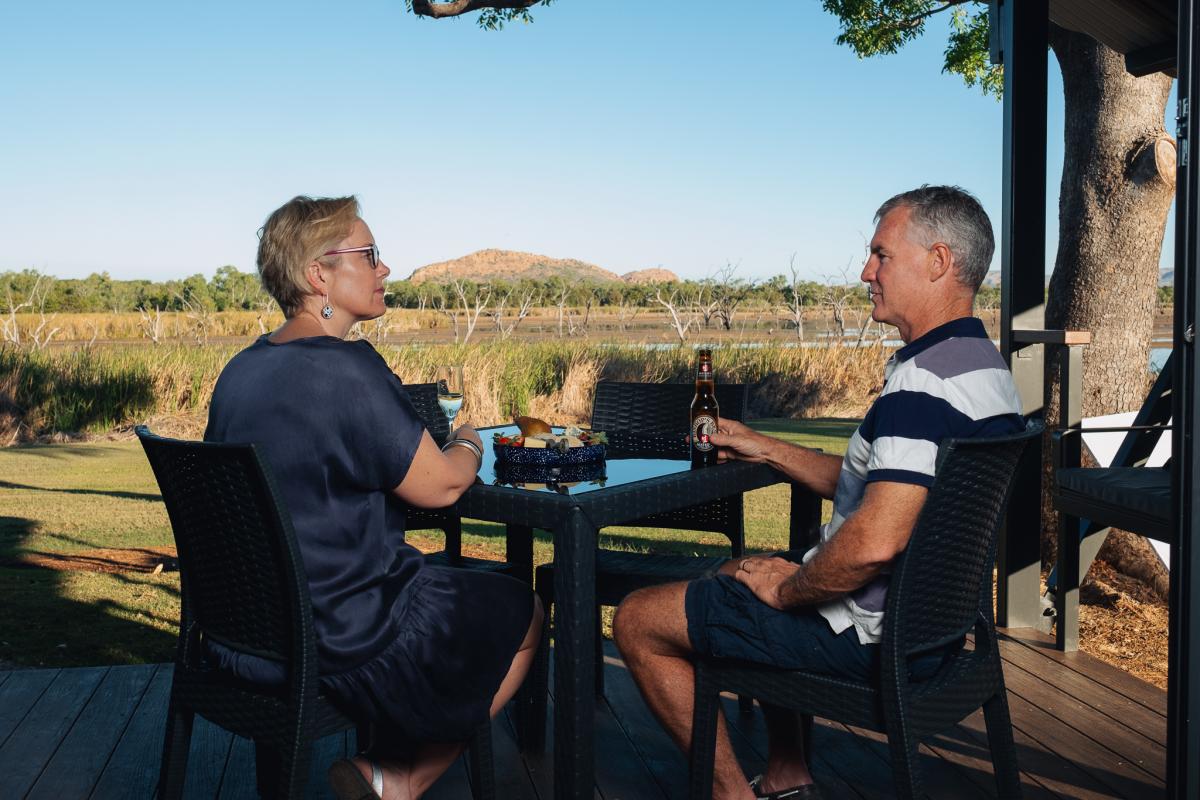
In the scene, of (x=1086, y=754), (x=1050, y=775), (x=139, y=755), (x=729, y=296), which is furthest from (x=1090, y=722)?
(x=729, y=296)

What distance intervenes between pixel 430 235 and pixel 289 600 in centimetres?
5218

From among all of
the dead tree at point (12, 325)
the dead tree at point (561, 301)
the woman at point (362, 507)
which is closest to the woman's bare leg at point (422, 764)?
the woman at point (362, 507)

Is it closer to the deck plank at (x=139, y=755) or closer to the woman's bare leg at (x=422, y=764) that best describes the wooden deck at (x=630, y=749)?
the deck plank at (x=139, y=755)

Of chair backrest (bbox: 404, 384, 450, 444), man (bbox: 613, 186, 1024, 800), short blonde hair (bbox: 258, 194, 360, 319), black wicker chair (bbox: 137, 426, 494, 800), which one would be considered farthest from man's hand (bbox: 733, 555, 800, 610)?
chair backrest (bbox: 404, 384, 450, 444)

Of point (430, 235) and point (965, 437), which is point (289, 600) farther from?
point (430, 235)

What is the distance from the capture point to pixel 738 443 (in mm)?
2469

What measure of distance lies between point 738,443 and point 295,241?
1.08 meters

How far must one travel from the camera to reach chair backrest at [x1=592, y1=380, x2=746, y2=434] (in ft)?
12.2

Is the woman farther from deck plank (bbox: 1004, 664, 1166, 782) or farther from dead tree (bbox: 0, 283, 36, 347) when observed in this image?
dead tree (bbox: 0, 283, 36, 347)

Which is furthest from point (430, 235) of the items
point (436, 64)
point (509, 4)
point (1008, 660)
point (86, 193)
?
point (1008, 660)

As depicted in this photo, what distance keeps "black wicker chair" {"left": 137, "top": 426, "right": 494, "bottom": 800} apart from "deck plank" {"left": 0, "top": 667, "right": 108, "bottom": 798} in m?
0.83

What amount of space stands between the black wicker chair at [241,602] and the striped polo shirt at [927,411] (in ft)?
3.09

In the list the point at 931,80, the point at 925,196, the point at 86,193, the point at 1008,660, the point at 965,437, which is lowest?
the point at 1008,660

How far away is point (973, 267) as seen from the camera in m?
2.01
